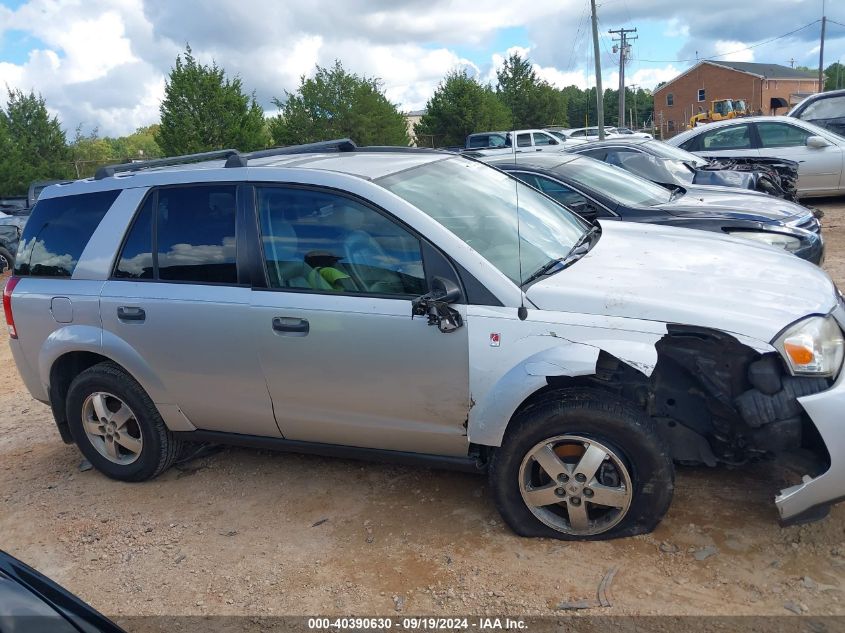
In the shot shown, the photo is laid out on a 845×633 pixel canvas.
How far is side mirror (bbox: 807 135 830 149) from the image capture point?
40.3 ft

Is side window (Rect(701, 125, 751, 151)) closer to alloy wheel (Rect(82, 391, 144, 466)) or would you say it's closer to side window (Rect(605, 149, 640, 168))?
side window (Rect(605, 149, 640, 168))

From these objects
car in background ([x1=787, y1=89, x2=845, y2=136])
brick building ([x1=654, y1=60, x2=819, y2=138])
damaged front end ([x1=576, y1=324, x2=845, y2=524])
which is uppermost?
brick building ([x1=654, y1=60, x2=819, y2=138])

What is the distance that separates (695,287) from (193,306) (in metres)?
2.50

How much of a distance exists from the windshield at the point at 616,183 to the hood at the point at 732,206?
19cm

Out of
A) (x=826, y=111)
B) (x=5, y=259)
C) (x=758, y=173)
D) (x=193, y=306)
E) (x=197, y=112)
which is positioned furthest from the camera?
(x=197, y=112)

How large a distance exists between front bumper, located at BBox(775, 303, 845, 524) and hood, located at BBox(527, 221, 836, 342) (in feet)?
1.02

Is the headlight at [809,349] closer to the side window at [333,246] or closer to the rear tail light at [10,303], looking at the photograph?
the side window at [333,246]

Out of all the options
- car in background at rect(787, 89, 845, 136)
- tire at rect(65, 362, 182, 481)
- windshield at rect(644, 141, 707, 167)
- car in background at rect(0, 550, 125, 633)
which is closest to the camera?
car in background at rect(0, 550, 125, 633)

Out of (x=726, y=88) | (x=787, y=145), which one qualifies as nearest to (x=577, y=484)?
(x=787, y=145)

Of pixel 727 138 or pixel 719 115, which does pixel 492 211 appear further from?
pixel 719 115

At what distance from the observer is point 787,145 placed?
12625 mm

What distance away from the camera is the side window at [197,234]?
3.88m

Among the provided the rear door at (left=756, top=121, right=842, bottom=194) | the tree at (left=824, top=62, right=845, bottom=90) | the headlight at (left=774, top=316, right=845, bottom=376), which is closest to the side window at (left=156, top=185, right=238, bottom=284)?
the headlight at (left=774, top=316, right=845, bottom=376)

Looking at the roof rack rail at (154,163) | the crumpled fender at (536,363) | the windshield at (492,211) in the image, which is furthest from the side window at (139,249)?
the crumpled fender at (536,363)
